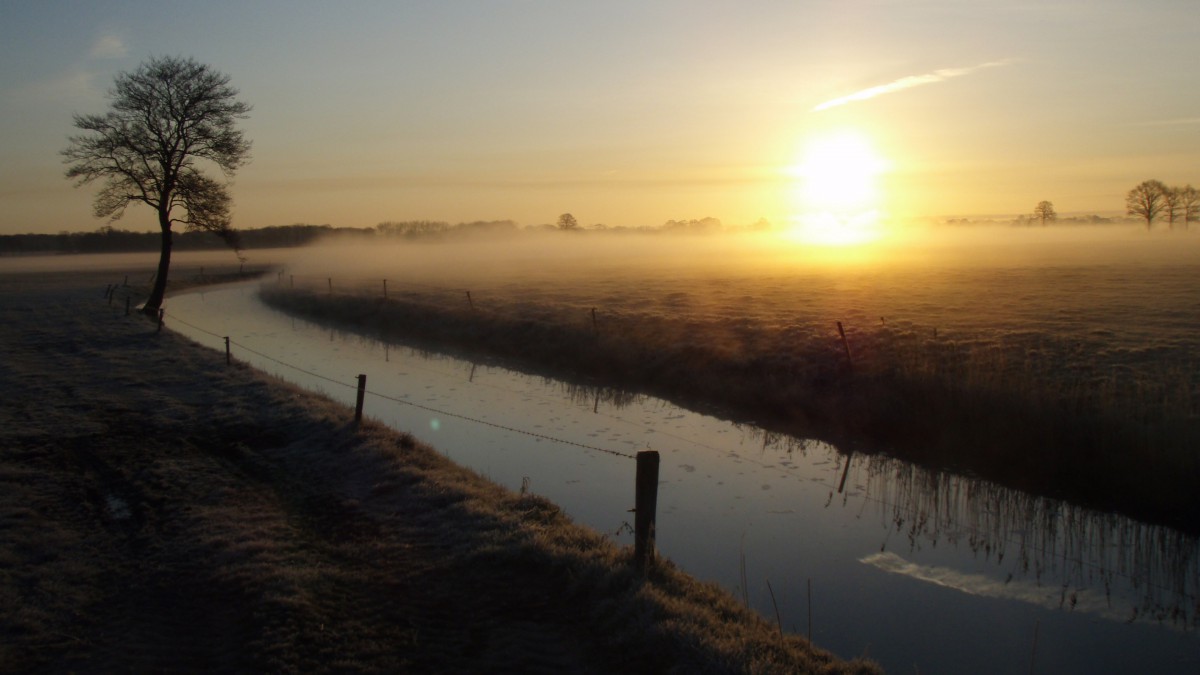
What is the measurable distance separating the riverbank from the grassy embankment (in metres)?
8.93

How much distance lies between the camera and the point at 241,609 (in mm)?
7082

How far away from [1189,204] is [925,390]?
134m

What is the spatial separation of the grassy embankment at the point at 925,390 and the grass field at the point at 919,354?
4cm

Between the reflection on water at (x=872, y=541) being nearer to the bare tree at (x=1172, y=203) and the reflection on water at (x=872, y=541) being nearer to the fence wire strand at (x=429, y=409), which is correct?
the fence wire strand at (x=429, y=409)

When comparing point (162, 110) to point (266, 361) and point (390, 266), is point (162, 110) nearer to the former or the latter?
point (266, 361)

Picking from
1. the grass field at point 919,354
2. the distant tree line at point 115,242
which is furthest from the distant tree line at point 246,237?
the grass field at point 919,354

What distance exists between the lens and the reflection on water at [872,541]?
794 cm

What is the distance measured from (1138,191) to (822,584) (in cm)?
14532

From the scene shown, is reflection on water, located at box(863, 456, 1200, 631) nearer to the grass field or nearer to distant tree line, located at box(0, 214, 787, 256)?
the grass field

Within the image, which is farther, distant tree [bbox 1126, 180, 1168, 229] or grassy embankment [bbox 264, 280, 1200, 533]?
distant tree [bbox 1126, 180, 1168, 229]

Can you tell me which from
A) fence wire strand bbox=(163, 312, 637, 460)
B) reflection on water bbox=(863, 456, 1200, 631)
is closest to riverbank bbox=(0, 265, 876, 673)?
fence wire strand bbox=(163, 312, 637, 460)

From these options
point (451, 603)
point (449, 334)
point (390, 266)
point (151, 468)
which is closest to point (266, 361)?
point (449, 334)

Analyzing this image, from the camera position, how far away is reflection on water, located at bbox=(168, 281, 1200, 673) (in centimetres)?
794

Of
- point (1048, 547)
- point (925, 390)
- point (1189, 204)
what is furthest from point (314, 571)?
point (1189, 204)
